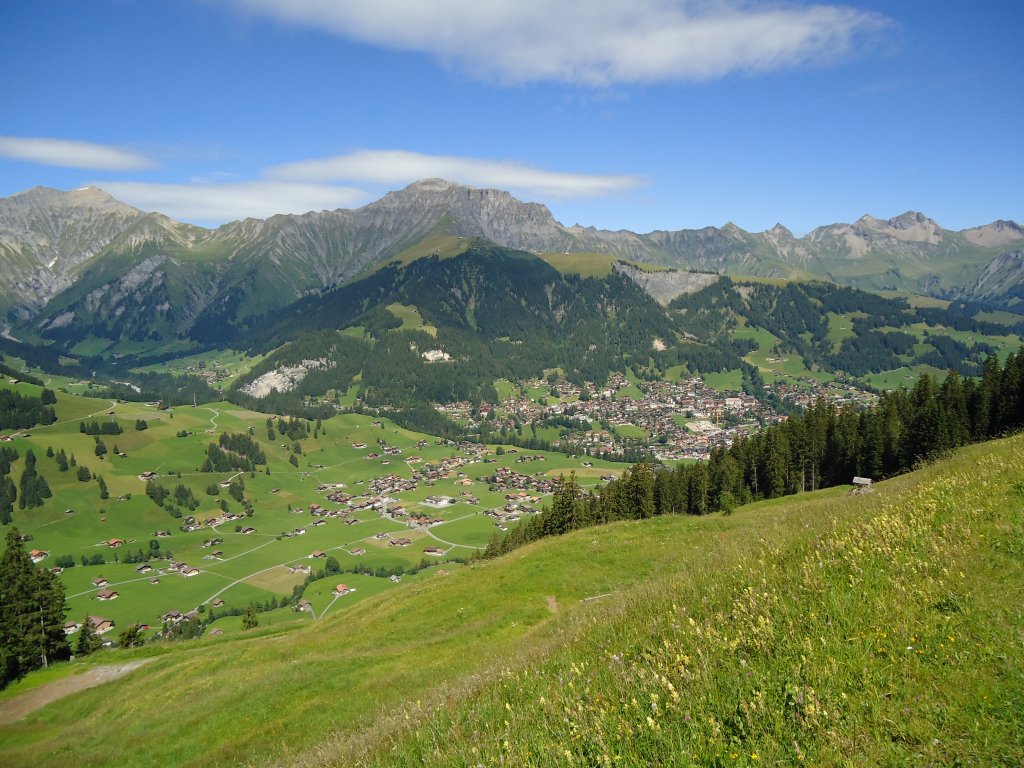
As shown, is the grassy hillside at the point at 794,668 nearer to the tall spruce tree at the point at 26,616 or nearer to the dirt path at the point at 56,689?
the dirt path at the point at 56,689

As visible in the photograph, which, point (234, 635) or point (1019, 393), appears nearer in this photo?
point (234, 635)

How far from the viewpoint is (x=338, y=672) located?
875 inches

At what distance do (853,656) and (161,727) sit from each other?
2817 centimetres

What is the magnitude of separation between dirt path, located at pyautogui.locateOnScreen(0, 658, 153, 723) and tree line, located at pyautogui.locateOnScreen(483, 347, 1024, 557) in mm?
42440

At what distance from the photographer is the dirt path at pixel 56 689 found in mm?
35209

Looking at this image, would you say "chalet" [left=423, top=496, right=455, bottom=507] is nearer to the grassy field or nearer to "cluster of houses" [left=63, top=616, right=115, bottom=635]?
the grassy field

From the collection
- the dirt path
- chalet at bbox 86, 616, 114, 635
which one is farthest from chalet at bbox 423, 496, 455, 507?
the dirt path

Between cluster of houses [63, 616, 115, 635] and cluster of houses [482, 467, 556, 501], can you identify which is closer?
cluster of houses [63, 616, 115, 635]

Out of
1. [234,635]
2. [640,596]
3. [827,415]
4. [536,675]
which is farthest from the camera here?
[827,415]

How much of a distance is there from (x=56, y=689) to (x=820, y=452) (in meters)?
80.0

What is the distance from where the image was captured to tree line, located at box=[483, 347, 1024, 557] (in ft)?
183

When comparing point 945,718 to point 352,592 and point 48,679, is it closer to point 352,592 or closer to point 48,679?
point 48,679

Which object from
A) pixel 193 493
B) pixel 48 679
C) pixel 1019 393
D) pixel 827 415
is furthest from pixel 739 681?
pixel 193 493

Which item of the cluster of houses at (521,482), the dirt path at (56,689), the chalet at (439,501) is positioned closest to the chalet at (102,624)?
the dirt path at (56,689)
